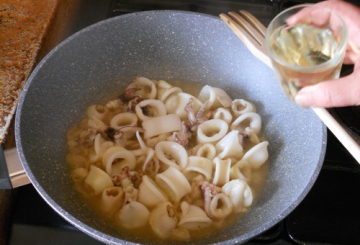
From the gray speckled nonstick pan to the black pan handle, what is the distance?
0.09ft

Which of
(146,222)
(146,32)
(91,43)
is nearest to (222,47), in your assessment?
(146,32)

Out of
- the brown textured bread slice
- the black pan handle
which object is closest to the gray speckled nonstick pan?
the black pan handle

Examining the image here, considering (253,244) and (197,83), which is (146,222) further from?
(197,83)

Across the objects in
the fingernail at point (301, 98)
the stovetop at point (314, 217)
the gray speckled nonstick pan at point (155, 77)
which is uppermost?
the fingernail at point (301, 98)

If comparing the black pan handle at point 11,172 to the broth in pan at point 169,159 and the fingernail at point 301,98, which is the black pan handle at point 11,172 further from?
the fingernail at point 301,98

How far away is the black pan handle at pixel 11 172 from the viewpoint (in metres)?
1.03

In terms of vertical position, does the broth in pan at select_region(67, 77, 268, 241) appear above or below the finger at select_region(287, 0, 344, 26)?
below

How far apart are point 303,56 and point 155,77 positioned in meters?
0.55

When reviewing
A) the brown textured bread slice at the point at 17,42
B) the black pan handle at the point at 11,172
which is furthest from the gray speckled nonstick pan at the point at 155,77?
the brown textured bread slice at the point at 17,42

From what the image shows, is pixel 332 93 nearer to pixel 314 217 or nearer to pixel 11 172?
pixel 314 217

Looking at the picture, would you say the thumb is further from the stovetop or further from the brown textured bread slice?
the brown textured bread slice

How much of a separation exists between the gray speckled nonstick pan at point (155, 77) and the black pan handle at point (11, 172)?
0.09ft

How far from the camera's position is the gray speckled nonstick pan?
3.58 ft

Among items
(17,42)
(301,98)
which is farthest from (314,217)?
(17,42)
